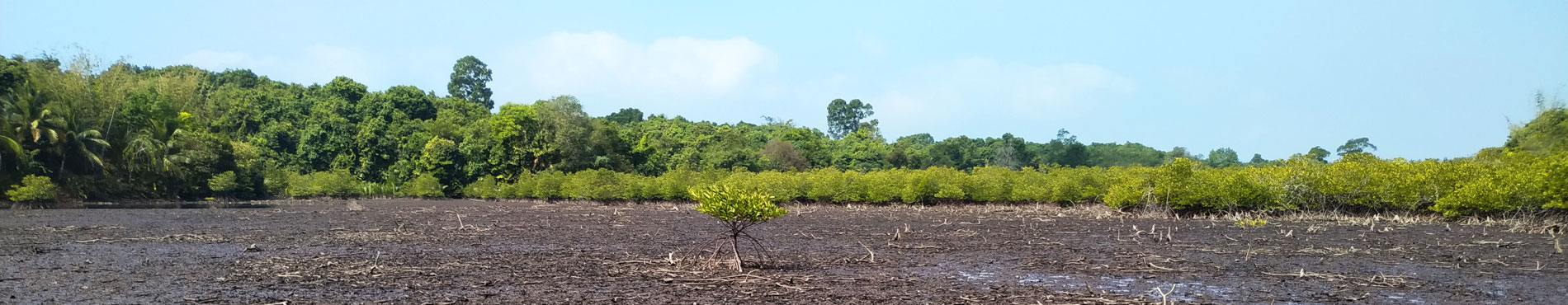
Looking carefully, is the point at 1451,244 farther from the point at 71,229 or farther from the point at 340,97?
the point at 340,97

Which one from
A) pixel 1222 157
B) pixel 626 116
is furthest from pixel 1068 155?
pixel 626 116

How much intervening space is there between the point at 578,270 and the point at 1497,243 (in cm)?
1618

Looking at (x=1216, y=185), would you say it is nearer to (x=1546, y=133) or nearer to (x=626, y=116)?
(x=1546, y=133)

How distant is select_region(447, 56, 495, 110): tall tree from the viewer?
9819cm

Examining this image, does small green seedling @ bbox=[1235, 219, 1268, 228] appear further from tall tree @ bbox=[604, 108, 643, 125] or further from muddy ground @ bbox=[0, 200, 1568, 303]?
tall tree @ bbox=[604, 108, 643, 125]

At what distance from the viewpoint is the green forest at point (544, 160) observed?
29.3 metres

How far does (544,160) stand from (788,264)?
49.5 metres

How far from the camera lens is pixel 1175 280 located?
1331cm

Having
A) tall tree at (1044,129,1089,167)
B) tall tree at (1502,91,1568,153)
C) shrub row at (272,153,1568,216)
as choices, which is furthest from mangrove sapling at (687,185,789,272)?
tall tree at (1044,129,1089,167)

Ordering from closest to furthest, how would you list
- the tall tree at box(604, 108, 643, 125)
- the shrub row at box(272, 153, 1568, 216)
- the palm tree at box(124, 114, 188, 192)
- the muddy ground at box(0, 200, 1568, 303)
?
the muddy ground at box(0, 200, 1568, 303) < the shrub row at box(272, 153, 1568, 216) < the palm tree at box(124, 114, 188, 192) < the tall tree at box(604, 108, 643, 125)

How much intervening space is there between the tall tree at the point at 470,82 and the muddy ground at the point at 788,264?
7326 centimetres

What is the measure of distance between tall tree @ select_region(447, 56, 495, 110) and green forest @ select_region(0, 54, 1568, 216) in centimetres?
1832

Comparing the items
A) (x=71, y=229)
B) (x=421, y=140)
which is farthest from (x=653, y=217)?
(x=421, y=140)

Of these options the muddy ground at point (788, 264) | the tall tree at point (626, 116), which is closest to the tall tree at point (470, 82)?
the tall tree at point (626, 116)
